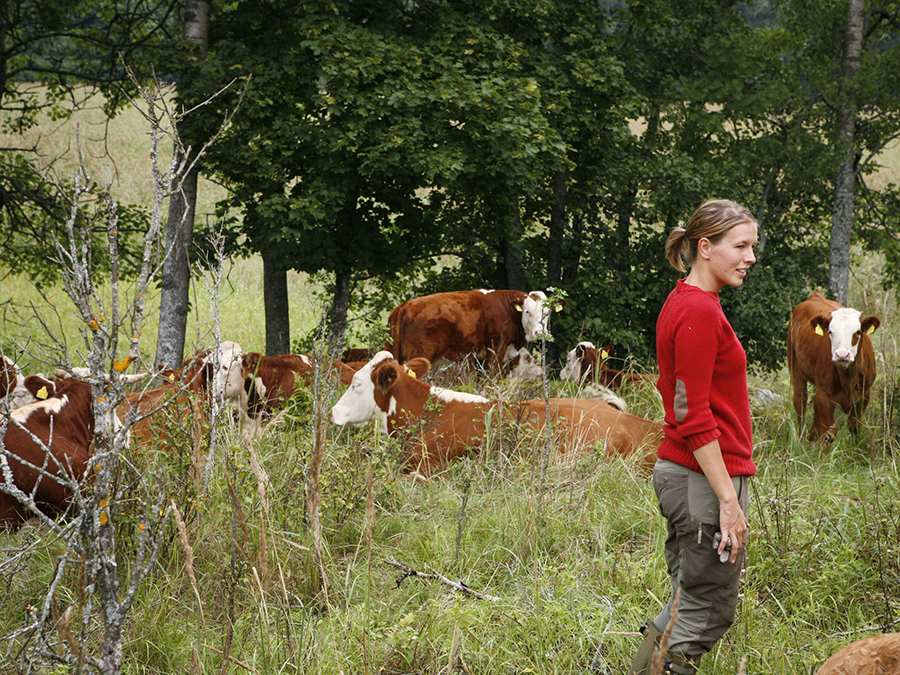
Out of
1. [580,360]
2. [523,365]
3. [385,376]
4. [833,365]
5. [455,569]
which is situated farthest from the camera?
[523,365]

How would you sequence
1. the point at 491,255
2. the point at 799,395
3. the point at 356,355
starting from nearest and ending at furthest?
1. the point at 799,395
2. the point at 356,355
3. the point at 491,255

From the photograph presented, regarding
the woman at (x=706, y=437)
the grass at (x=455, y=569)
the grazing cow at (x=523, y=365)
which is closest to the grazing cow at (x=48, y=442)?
the grass at (x=455, y=569)

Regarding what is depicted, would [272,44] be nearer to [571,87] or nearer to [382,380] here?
[571,87]

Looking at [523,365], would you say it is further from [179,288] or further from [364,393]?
[179,288]

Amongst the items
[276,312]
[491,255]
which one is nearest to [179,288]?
[276,312]

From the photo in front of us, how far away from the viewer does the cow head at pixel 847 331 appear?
604 cm

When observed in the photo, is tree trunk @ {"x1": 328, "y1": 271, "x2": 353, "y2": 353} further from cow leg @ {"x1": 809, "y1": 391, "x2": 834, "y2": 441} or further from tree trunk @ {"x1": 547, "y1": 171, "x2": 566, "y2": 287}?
cow leg @ {"x1": 809, "y1": 391, "x2": 834, "y2": 441}

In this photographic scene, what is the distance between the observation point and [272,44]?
9.20 m

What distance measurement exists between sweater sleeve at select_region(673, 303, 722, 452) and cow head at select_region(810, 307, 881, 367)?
3.94m

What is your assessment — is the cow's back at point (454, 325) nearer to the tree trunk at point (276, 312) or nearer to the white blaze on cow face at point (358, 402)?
the tree trunk at point (276, 312)

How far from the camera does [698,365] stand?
8.59 feet

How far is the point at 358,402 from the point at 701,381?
145 inches

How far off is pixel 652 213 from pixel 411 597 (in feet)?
24.5

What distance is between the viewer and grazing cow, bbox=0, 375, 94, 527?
15.4ft
